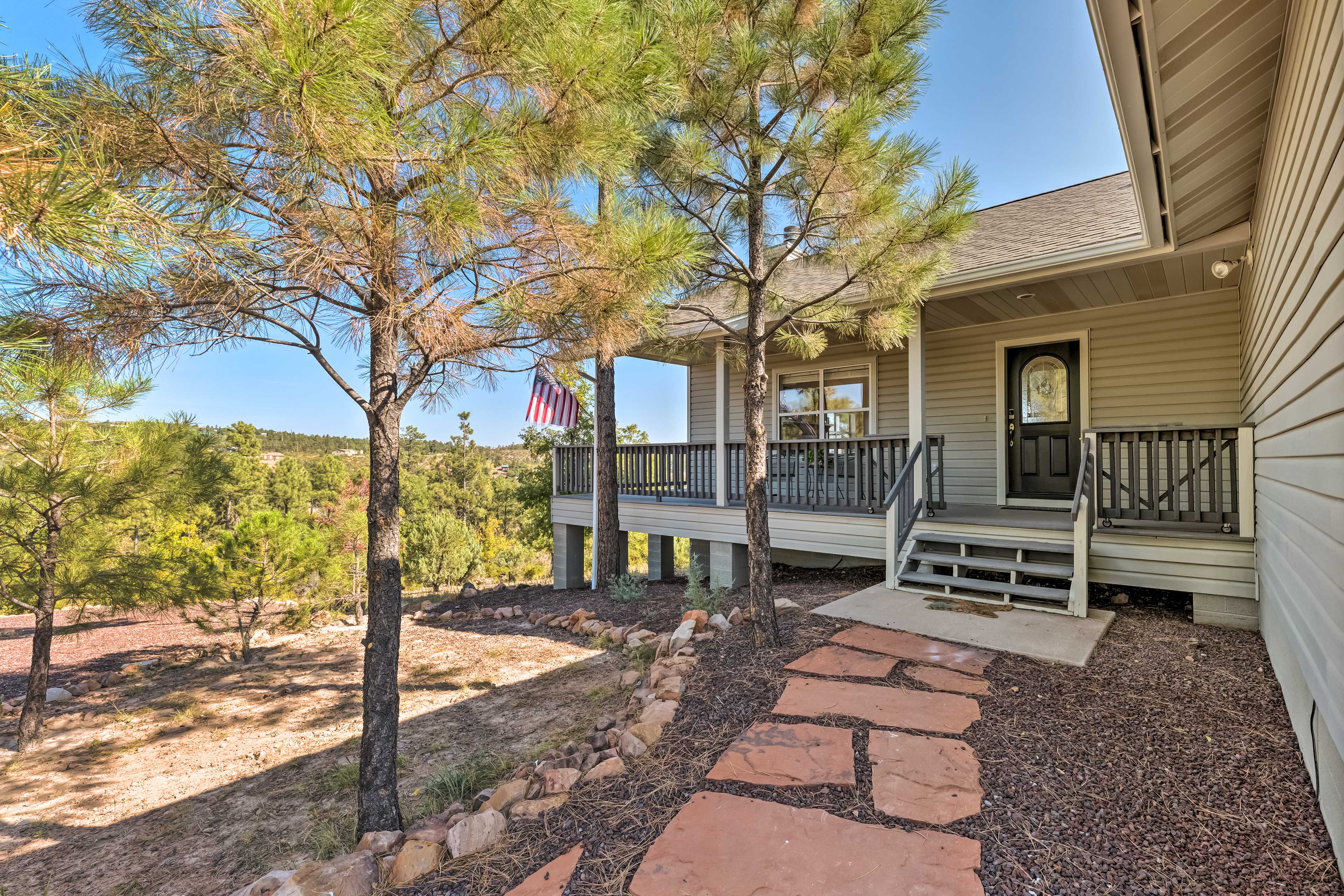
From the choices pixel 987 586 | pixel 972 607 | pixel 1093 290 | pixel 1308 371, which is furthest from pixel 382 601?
pixel 1093 290

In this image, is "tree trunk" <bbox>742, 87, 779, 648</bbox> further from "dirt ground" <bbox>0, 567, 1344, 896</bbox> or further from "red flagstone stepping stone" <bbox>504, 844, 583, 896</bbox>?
"red flagstone stepping stone" <bbox>504, 844, 583, 896</bbox>

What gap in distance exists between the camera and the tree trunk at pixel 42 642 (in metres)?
4.17

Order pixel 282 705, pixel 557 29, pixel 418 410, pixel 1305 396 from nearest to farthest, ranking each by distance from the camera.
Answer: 1. pixel 1305 396
2. pixel 557 29
3. pixel 418 410
4. pixel 282 705

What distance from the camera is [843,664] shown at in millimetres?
3393

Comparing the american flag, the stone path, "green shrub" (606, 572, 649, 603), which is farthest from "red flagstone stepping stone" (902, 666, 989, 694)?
the american flag

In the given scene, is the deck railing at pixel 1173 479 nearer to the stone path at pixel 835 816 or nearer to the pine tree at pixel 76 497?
the stone path at pixel 835 816

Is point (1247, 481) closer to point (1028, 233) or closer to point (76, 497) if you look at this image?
point (1028, 233)

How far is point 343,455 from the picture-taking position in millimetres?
23391

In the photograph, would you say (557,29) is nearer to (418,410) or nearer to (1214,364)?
(418,410)

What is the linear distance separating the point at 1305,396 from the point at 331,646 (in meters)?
8.21

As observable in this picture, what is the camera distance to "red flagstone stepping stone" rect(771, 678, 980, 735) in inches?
103

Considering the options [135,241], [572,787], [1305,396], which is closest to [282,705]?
[572,787]

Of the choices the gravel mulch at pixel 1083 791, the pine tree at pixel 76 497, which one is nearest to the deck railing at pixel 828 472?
the gravel mulch at pixel 1083 791

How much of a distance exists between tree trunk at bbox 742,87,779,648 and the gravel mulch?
51 centimetres
